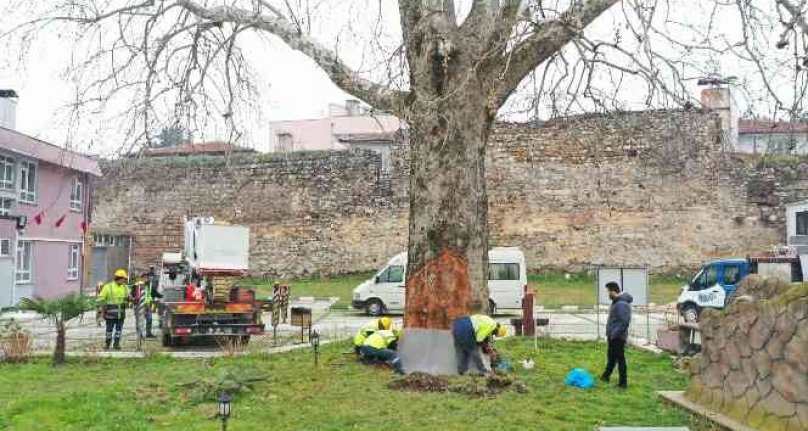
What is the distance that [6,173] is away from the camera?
2519 cm

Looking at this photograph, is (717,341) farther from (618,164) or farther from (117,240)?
(117,240)

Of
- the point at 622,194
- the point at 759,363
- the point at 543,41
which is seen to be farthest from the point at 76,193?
the point at 759,363

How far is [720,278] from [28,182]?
21771mm

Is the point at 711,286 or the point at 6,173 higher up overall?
the point at 6,173

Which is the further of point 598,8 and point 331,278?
point 331,278

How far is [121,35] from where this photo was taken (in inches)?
465

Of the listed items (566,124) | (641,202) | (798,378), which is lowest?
(798,378)

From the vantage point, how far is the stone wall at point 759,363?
20.5 ft

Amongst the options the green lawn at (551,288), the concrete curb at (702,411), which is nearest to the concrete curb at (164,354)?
the concrete curb at (702,411)

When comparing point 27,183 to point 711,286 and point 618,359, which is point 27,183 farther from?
point 618,359

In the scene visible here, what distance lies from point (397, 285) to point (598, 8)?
45.4 feet

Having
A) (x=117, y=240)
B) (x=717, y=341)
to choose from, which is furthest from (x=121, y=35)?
(x=117, y=240)

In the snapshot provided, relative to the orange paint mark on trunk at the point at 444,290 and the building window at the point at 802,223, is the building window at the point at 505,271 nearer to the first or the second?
the building window at the point at 802,223

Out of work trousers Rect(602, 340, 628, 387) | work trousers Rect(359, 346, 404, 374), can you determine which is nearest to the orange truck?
work trousers Rect(359, 346, 404, 374)
